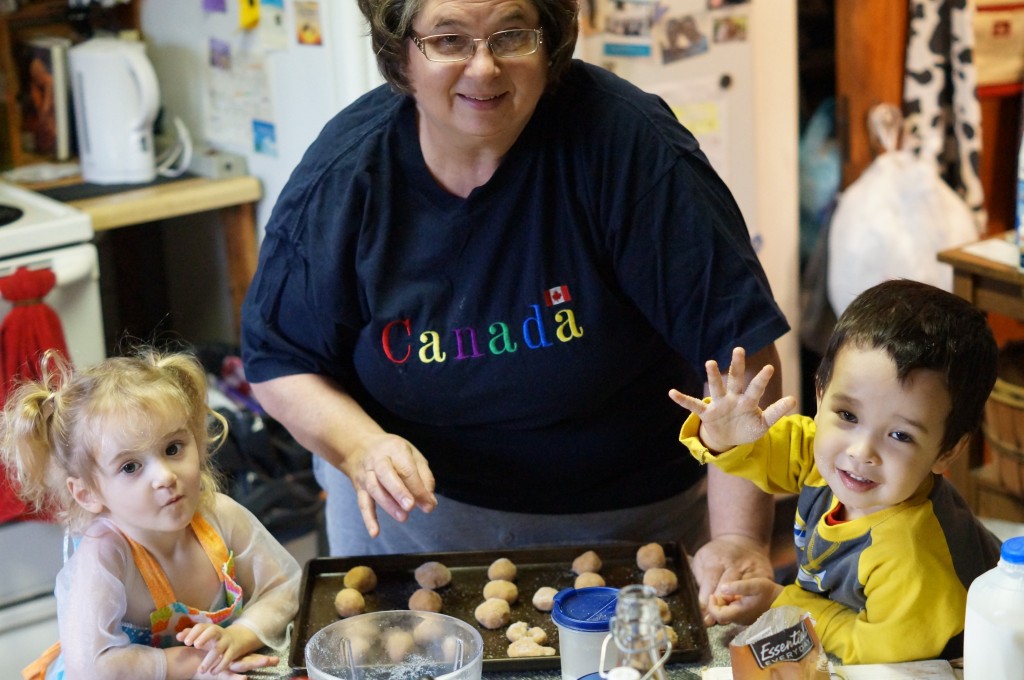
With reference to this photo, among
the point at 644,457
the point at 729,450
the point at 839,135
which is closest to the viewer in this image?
the point at 729,450

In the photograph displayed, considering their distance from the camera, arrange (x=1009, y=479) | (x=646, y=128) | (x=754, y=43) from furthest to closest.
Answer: (x=754, y=43) → (x=1009, y=479) → (x=646, y=128)

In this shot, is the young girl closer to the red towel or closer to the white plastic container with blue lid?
the white plastic container with blue lid

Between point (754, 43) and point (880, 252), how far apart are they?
58cm

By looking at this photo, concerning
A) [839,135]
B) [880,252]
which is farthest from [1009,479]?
[839,135]

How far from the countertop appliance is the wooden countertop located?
0.08m

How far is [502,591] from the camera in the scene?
4.50 ft

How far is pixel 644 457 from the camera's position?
1.59 metres

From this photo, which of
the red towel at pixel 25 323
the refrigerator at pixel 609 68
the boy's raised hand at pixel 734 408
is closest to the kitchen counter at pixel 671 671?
the boy's raised hand at pixel 734 408

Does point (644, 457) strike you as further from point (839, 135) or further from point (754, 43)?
point (839, 135)

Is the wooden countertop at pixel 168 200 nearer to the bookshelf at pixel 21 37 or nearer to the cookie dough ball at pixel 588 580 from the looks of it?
the bookshelf at pixel 21 37

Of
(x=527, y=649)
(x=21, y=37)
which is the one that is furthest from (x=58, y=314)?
(x=527, y=649)

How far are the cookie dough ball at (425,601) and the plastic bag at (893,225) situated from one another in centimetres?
186

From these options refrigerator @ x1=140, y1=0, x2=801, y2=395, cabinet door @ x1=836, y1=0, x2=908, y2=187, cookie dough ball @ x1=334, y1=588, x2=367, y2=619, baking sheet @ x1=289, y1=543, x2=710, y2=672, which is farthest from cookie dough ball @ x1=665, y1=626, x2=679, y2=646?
cabinet door @ x1=836, y1=0, x2=908, y2=187

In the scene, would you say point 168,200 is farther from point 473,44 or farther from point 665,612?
point 665,612
